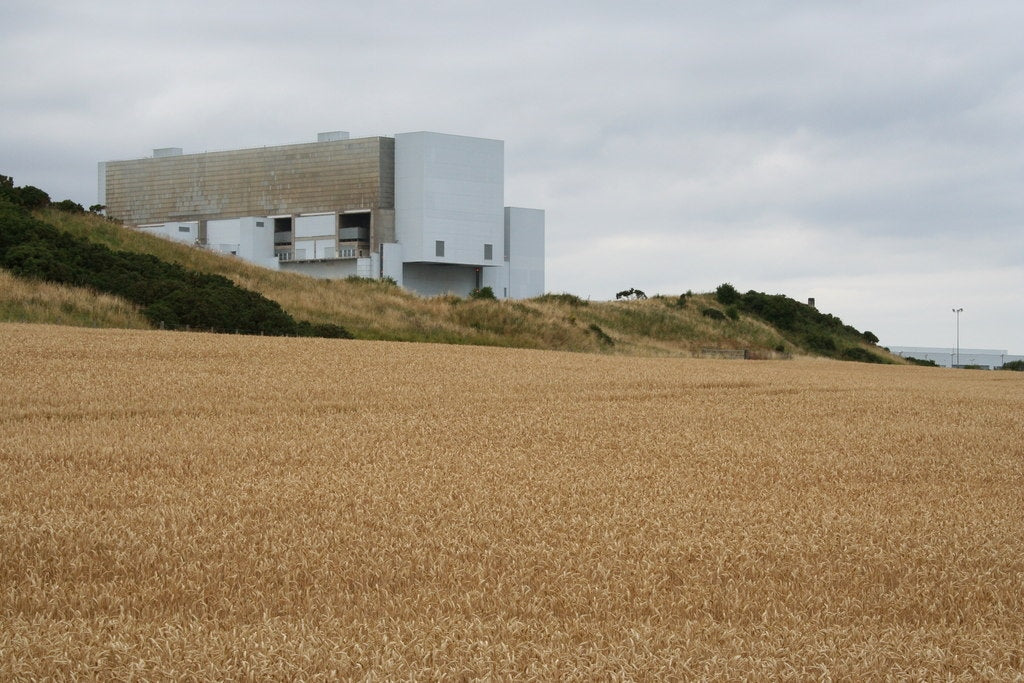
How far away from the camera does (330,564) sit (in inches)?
238

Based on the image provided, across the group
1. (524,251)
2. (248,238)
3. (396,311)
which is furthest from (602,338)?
(248,238)

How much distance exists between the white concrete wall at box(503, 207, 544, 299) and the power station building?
9cm

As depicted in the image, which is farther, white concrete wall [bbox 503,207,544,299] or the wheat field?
white concrete wall [bbox 503,207,544,299]

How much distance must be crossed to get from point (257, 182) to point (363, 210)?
30.5ft

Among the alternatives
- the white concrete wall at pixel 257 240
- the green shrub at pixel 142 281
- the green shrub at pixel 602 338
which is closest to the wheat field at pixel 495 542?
the green shrub at pixel 142 281

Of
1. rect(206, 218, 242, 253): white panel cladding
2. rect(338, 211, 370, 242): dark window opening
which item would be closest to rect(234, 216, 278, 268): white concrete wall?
rect(206, 218, 242, 253): white panel cladding

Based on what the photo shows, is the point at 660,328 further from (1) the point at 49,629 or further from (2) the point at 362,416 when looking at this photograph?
(1) the point at 49,629

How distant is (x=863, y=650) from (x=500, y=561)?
7.44 feet

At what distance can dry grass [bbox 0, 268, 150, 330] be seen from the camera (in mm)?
25906

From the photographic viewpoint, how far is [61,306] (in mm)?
26672

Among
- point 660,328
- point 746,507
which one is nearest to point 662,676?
point 746,507

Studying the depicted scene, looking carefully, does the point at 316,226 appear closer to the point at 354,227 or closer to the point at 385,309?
the point at 354,227

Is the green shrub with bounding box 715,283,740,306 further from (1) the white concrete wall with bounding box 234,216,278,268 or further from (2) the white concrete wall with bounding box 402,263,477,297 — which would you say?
(1) the white concrete wall with bounding box 234,216,278,268

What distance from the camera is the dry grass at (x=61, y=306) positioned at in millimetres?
25906
